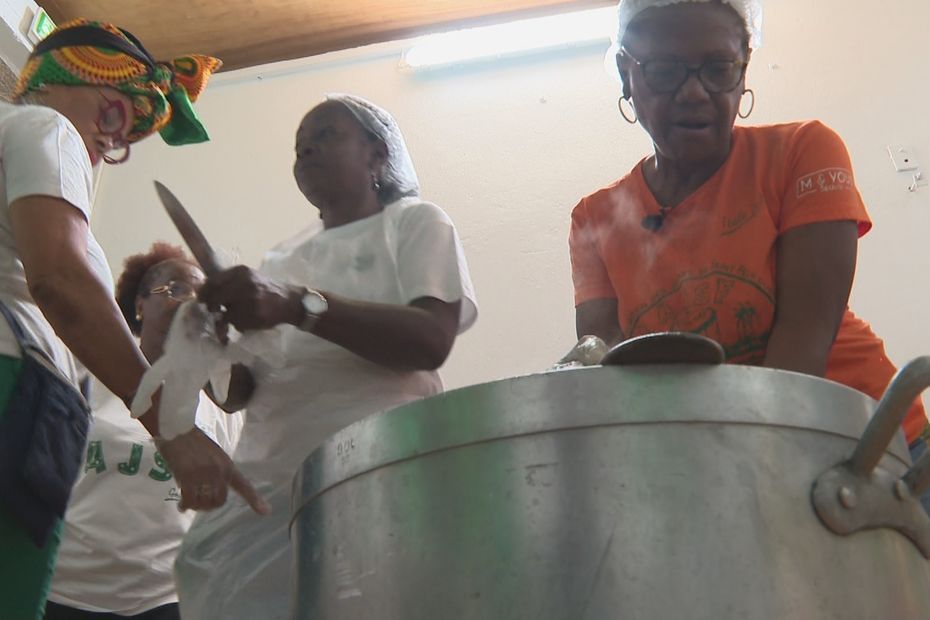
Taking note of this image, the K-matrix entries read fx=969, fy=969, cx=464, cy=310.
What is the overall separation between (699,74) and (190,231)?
479 millimetres

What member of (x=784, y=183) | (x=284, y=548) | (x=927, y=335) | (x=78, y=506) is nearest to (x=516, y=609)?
(x=284, y=548)

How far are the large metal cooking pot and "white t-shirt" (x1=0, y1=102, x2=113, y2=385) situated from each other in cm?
42

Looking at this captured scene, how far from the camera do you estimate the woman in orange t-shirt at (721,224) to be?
79 cm

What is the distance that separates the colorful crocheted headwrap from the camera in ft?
3.36

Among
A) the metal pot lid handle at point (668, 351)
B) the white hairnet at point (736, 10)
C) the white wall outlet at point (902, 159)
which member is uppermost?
the white hairnet at point (736, 10)

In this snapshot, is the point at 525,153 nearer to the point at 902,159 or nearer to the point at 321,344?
the point at 902,159

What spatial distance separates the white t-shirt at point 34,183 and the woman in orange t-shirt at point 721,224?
0.48 m

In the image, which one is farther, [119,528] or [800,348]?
[119,528]

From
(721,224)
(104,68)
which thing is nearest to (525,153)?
(104,68)

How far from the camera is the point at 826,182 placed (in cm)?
81

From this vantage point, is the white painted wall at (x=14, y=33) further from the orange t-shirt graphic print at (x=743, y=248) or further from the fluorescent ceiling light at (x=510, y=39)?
the orange t-shirt graphic print at (x=743, y=248)

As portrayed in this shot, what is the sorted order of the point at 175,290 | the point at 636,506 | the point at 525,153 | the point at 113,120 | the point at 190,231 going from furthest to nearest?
the point at 525,153
the point at 175,290
the point at 113,120
the point at 190,231
the point at 636,506

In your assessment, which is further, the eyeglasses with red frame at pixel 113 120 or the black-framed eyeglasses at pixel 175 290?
the black-framed eyeglasses at pixel 175 290

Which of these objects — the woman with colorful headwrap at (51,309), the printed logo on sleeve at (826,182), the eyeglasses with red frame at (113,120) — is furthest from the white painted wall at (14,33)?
the printed logo on sleeve at (826,182)
